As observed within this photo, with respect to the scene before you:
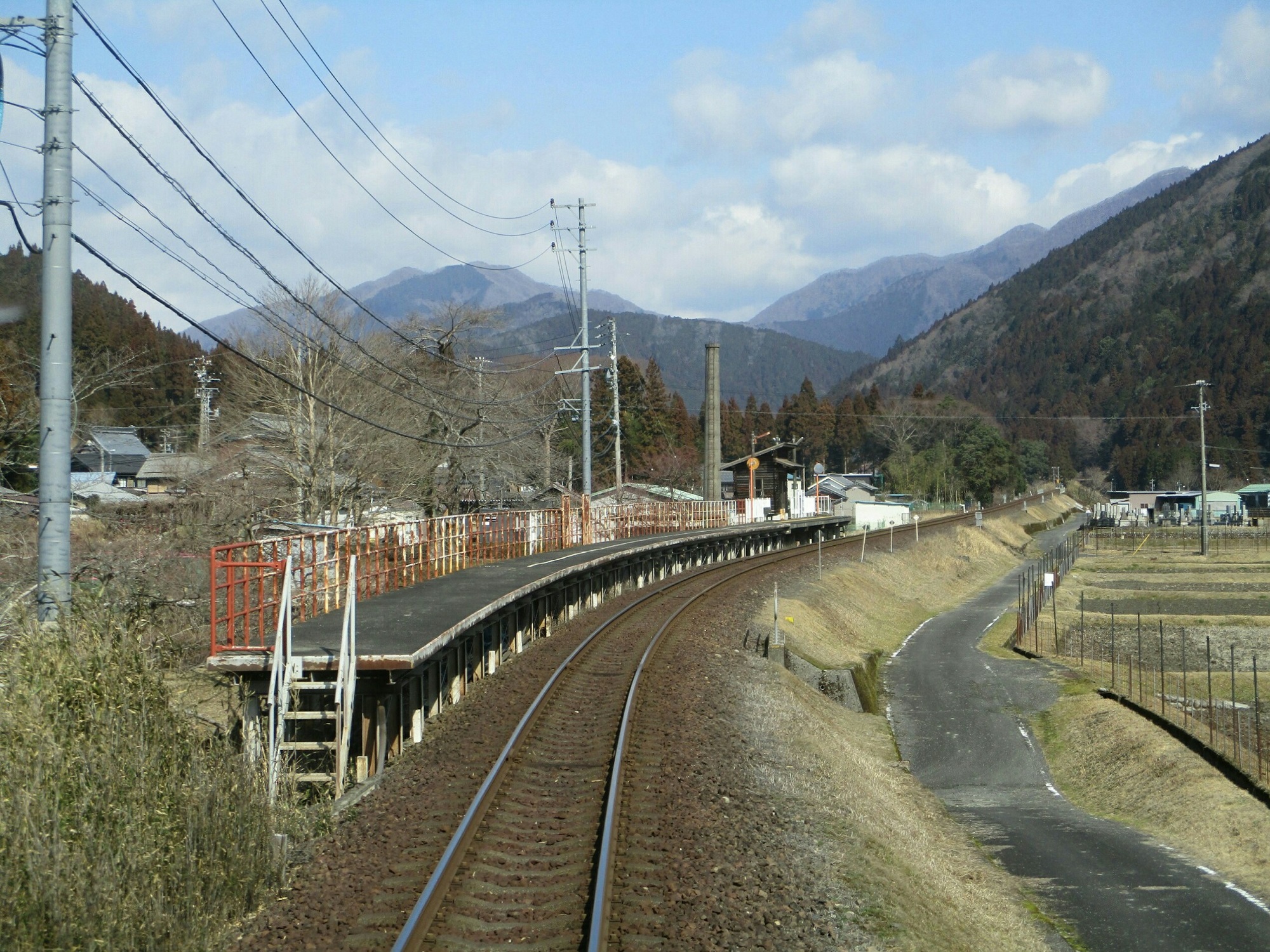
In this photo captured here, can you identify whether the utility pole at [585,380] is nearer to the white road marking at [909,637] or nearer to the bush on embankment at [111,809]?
the white road marking at [909,637]

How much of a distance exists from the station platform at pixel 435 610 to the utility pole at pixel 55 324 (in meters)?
1.67

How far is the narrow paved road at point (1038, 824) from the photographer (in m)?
11.1

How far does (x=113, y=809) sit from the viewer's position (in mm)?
6145

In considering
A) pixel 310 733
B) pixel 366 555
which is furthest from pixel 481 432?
pixel 310 733

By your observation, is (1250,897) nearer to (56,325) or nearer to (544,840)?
(544,840)

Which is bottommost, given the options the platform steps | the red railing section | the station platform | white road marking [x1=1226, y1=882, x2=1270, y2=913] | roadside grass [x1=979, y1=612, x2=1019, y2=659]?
white road marking [x1=1226, y1=882, x2=1270, y2=913]

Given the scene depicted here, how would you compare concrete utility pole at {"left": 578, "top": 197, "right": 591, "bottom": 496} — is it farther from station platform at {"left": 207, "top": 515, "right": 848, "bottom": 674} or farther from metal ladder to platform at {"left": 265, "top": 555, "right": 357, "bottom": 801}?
metal ladder to platform at {"left": 265, "top": 555, "right": 357, "bottom": 801}

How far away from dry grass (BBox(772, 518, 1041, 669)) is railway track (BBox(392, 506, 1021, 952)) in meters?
10.7

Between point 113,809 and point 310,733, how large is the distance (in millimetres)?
4505

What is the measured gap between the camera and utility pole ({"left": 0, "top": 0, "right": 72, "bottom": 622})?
28.2 ft

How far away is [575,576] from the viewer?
74.7ft

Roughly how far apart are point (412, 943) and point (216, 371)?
65.9 metres

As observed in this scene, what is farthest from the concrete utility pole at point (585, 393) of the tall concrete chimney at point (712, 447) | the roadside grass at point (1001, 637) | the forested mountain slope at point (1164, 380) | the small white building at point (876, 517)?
the forested mountain slope at point (1164, 380)

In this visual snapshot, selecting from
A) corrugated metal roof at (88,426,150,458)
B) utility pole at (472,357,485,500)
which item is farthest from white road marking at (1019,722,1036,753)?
corrugated metal roof at (88,426,150,458)
